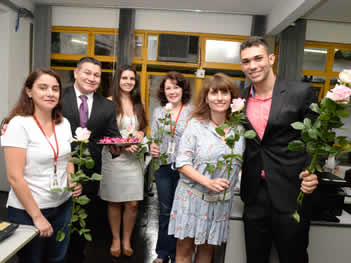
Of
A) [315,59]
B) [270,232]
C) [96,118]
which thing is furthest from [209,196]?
[315,59]

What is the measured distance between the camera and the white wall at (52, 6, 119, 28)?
5.16m

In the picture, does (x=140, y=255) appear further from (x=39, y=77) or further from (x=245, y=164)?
(x=39, y=77)

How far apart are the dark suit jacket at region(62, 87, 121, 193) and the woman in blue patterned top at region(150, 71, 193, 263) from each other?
1.32 ft

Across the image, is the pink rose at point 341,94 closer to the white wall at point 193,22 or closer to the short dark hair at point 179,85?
the short dark hair at point 179,85

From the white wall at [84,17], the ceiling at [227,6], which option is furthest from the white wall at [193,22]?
the white wall at [84,17]

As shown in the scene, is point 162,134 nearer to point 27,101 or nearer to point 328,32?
point 27,101

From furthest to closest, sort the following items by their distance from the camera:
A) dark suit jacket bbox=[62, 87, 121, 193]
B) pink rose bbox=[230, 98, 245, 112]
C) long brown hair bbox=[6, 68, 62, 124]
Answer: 1. dark suit jacket bbox=[62, 87, 121, 193]
2. long brown hair bbox=[6, 68, 62, 124]
3. pink rose bbox=[230, 98, 245, 112]

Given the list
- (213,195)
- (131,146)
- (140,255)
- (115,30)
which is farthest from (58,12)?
(213,195)

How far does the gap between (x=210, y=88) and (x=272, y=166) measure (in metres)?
0.61

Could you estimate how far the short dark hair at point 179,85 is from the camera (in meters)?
2.45

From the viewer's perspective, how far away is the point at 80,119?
2.16 metres

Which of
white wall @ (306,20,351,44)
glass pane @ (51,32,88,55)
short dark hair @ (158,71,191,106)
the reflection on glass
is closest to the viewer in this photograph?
short dark hair @ (158,71,191,106)

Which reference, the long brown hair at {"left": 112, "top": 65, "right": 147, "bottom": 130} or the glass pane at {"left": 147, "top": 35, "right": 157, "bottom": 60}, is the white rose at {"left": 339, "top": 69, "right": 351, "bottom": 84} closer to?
the long brown hair at {"left": 112, "top": 65, "right": 147, "bottom": 130}

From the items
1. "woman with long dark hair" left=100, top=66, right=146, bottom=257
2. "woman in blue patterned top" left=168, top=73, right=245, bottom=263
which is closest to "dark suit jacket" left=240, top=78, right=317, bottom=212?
"woman in blue patterned top" left=168, top=73, right=245, bottom=263
